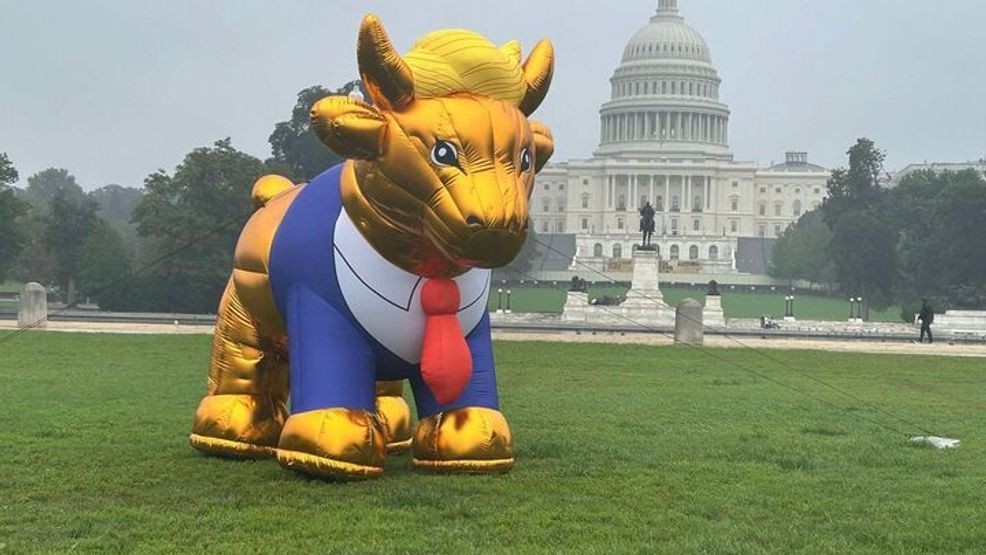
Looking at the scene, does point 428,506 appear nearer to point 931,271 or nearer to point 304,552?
point 304,552

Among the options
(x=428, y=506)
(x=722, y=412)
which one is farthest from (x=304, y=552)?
(x=722, y=412)

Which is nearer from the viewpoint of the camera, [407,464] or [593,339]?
[407,464]

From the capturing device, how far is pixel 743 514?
259 inches

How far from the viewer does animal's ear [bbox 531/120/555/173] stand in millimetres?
7507

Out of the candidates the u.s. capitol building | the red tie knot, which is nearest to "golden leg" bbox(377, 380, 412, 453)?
the red tie knot

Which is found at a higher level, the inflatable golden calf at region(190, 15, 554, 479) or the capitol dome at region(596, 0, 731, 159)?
the capitol dome at region(596, 0, 731, 159)

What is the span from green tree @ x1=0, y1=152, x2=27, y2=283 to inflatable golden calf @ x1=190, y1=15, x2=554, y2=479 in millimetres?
38181

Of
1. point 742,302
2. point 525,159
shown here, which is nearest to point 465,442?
point 525,159

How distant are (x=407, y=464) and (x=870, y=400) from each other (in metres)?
7.57

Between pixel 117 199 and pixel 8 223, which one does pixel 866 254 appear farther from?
pixel 117 199

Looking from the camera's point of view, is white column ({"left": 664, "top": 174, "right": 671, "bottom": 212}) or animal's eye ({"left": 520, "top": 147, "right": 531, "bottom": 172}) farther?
white column ({"left": 664, "top": 174, "right": 671, "bottom": 212})

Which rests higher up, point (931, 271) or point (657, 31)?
point (657, 31)

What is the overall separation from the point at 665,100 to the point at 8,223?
83152 millimetres

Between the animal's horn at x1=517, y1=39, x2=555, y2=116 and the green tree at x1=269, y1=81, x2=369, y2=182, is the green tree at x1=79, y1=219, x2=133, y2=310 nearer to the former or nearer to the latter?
the green tree at x1=269, y1=81, x2=369, y2=182
